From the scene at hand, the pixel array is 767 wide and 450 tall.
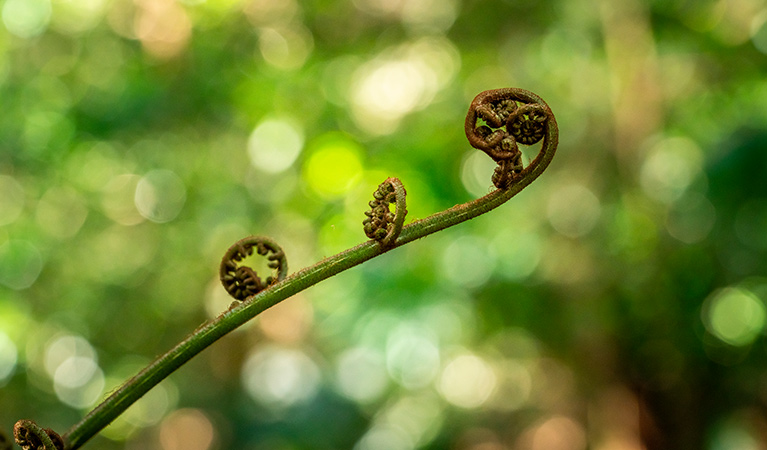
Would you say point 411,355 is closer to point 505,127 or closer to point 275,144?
point 275,144

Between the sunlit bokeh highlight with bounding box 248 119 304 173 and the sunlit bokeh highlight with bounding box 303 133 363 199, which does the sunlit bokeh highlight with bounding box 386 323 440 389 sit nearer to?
the sunlit bokeh highlight with bounding box 303 133 363 199

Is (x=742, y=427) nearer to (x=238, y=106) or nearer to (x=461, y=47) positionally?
(x=461, y=47)

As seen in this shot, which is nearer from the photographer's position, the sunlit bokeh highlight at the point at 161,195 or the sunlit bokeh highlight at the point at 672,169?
the sunlit bokeh highlight at the point at 672,169

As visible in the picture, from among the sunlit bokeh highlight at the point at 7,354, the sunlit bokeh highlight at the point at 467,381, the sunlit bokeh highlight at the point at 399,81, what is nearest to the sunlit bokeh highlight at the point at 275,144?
the sunlit bokeh highlight at the point at 399,81

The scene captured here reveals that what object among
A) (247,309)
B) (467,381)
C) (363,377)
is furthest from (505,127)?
(467,381)

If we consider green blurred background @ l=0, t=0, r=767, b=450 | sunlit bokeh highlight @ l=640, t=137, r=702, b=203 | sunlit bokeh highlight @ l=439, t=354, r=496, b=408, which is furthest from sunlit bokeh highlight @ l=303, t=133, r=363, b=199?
sunlit bokeh highlight @ l=640, t=137, r=702, b=203

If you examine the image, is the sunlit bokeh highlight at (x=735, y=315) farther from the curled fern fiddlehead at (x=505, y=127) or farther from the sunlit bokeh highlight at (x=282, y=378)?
the curled fern fiddlehead at (x=505, y=127)
